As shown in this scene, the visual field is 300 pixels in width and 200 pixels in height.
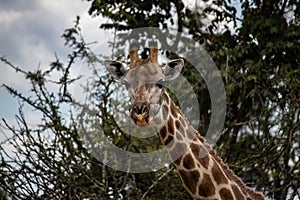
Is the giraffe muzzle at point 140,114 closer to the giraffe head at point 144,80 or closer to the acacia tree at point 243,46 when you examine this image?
the giraffe head at point 144,80

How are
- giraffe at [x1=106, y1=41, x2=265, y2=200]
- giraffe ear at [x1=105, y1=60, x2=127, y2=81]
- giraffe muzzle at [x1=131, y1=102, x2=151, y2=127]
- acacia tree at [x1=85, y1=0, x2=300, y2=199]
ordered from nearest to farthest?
giraffe muzzle at [x1=131, y1=102, x2=151, y2=127] → giraffe at [x1=106, y1=41, x2=265, y2=200] → giraffe ear at [x1=105, y1=60, x2=127, y2=81] → acacia tree at [x1=85, y1=0, x2=300, y2=199]

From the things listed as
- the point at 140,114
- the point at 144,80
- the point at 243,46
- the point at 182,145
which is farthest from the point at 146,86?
the point at 243,46

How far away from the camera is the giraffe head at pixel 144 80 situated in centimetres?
496

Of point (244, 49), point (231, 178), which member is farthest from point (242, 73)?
point (231, 178)

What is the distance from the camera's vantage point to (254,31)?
11.8 meters

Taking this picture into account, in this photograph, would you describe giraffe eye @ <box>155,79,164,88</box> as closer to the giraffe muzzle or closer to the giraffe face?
the giraffe face

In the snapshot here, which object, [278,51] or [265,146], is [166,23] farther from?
[265,146]

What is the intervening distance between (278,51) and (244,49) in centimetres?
65

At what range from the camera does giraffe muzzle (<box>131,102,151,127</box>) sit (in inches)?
192

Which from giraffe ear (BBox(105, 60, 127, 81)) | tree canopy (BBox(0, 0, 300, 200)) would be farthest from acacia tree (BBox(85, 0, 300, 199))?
giraffe ear (BBox(105, 60, 127, 81))

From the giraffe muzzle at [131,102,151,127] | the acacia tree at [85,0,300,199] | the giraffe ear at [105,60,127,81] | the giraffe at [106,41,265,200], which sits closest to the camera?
the giraffe muzzle at [131,102,151,127]

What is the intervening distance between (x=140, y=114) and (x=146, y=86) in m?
0.38

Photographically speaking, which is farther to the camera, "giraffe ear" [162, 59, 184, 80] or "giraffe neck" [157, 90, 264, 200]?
"giraffe ear" [162, 59, 184, 80]

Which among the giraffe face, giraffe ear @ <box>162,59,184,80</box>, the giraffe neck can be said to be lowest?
the giraffe neck
